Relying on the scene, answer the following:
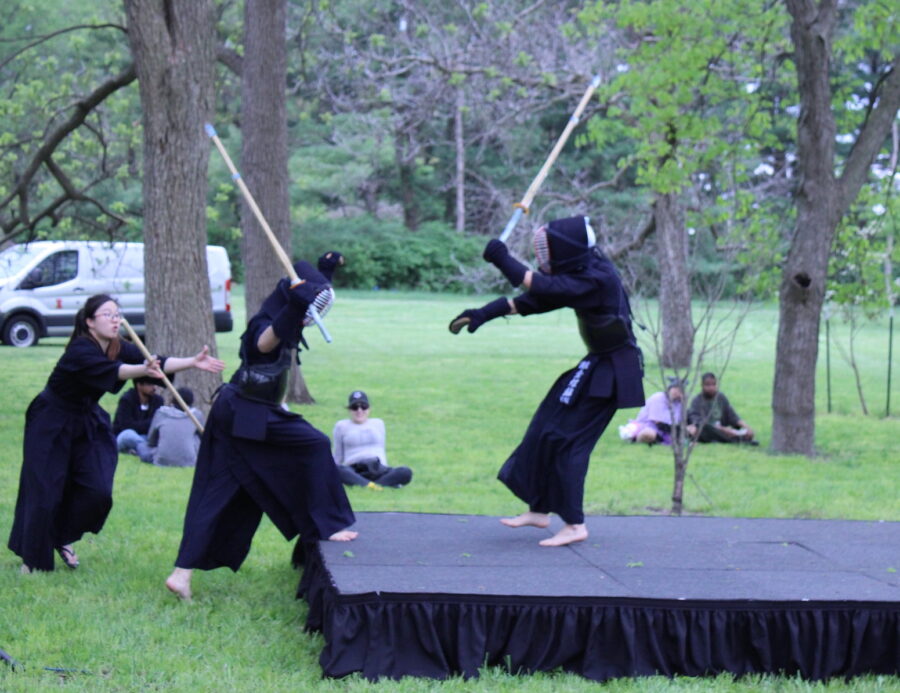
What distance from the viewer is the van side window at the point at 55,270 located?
76.8ft

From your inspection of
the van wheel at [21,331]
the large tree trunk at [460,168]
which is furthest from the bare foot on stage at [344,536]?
the large tree trunk at [460,168]

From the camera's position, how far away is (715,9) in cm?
1339

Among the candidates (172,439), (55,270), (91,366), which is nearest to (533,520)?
(91,366)

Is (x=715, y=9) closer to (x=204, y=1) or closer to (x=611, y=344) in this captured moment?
(x=204, y=1)

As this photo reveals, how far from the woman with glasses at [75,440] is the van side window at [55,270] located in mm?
17437

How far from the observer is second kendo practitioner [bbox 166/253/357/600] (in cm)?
618

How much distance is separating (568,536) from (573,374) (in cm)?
87

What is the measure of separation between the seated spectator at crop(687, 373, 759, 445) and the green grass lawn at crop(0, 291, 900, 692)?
0.45m

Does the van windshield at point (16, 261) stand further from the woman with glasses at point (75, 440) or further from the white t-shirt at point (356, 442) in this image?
the woman with glasses at point (75, 440)

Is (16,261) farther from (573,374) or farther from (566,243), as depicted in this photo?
(566,243)

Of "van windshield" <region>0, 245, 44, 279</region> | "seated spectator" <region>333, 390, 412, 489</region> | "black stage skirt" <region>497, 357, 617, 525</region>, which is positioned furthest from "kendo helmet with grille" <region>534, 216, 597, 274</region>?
"van windshield" <region>0, 245, 44, 279</region>

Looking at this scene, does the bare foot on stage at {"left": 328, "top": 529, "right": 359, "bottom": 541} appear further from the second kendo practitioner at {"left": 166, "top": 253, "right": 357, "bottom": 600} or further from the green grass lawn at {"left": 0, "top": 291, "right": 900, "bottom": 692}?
the green grass lawn at {"left": 0, "top": 291, "right": 900, "bottom": 692}

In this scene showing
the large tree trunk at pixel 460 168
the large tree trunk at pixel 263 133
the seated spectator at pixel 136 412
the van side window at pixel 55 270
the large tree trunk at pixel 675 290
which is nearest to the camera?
the seated spectator at pixel 136 412

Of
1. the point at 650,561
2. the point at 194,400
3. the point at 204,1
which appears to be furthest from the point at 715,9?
the point at 650,561
